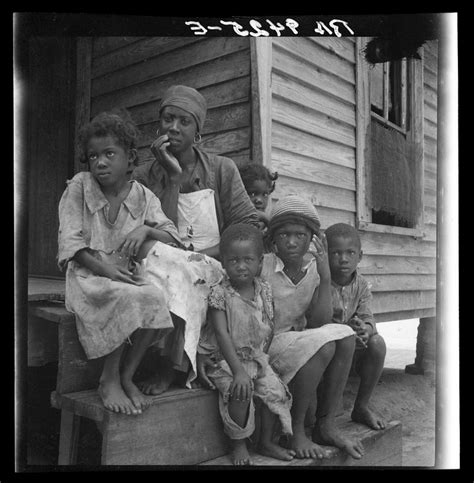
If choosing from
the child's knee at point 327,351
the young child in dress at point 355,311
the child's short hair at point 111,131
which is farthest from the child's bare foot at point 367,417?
the child's short hair at point 111,131

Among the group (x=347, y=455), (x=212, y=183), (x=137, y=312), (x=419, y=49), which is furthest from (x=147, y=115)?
(x=347, y=455)

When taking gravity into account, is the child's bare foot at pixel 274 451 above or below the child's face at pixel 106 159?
below

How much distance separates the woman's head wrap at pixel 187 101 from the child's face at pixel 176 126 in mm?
27

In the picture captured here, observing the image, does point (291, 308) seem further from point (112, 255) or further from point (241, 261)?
point (112, 255)

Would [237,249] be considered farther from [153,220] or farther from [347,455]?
[347,455]

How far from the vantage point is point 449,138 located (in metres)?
3.23

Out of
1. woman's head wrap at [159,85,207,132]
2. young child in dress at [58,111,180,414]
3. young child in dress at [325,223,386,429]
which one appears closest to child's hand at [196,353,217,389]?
young child in dress at [58,111,180,414]

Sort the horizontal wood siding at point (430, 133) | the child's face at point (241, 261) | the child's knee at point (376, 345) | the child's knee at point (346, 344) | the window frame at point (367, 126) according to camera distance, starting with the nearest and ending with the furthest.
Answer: the child's face at point (241, 261) → the child's knee at point (346, 344) → the child's knee at point (376, 345) → the horizontal wood siding at point (430, 133) → the window frame at point (367, 126)

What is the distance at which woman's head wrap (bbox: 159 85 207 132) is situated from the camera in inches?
120

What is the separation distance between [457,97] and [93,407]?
2.68 metres

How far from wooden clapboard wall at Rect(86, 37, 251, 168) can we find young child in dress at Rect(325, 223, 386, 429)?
84 centimetres

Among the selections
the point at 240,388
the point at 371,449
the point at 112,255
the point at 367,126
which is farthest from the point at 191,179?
the point at 371,449

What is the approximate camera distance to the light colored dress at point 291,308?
112 inches

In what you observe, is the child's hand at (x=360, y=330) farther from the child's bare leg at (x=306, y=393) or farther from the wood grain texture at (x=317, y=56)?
the wood grain texture at (x=317, y=56)
